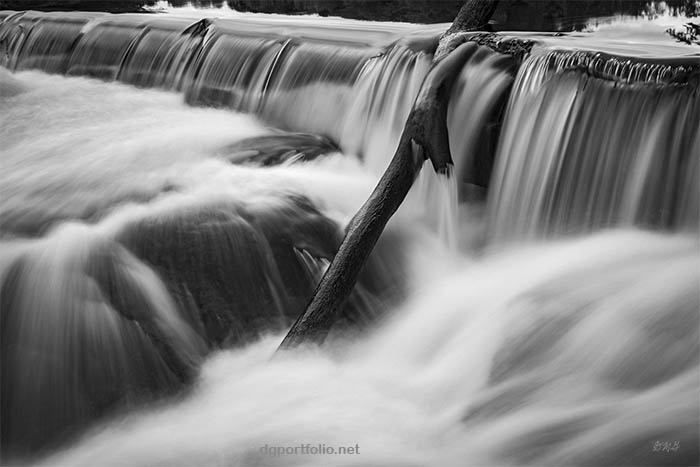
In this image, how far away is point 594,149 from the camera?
12.8 feet

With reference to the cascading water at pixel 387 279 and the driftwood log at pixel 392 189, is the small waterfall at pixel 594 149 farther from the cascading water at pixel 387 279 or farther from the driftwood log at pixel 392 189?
the driftwood log at pixel 392 189

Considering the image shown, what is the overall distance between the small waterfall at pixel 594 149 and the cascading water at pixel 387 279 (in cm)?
1

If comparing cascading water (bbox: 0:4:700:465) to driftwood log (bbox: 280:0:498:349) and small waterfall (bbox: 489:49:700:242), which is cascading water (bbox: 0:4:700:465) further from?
driftwood log (bbox: 280:0:498:349)

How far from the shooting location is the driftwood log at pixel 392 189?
3.44 metres

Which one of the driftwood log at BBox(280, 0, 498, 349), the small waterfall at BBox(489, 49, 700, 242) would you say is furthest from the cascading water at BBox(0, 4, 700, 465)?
the driftwood log at BBox(280, 0, 498, 349)

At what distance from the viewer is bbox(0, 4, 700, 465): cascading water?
2875 mm

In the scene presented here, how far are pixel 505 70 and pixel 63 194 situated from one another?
8.60 feet

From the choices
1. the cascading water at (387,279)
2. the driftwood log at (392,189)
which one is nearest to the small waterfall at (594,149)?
the cascading water at (387,279)

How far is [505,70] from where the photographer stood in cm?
433

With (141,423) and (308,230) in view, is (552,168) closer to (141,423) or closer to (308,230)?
(308,230)

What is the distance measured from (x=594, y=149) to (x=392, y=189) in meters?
1.04

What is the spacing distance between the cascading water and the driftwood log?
4.6 inches

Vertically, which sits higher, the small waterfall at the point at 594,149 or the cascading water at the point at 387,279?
the small waterfall at the point at 594,149

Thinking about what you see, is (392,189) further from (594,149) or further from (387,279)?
(594,149)
